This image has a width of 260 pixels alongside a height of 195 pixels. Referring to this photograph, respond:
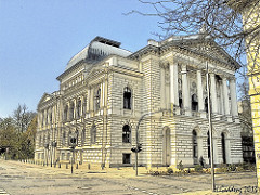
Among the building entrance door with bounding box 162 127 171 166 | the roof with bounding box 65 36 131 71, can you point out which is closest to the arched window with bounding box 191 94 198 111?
the building entrance door with bounding box 162 127 171 166

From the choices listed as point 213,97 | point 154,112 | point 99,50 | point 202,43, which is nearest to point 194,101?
point 213,97

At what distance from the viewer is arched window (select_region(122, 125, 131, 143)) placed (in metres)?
31.6

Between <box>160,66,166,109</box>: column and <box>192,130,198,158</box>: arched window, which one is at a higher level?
<box>160,66,166,109</box>: column

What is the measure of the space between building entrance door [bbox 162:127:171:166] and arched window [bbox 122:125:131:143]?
442 centimetres

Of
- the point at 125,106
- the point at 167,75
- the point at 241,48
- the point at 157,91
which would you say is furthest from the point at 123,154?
the point at 241,48

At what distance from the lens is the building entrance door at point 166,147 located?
31.1 metres

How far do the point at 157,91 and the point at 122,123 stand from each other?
6.37 metres

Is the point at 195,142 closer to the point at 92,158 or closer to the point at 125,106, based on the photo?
the point at 125,106

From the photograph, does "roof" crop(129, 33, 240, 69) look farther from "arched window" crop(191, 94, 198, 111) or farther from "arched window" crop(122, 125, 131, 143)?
"arched window" crop(191, 94, 198, 111)

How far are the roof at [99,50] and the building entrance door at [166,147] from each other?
19290 mm

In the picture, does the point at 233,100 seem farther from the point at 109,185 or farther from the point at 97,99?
the point at 109,185

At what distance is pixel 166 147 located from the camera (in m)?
31.5

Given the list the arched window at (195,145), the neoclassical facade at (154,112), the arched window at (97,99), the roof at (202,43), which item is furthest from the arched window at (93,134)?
the roof at (202,43)

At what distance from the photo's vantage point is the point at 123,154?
101 feet
